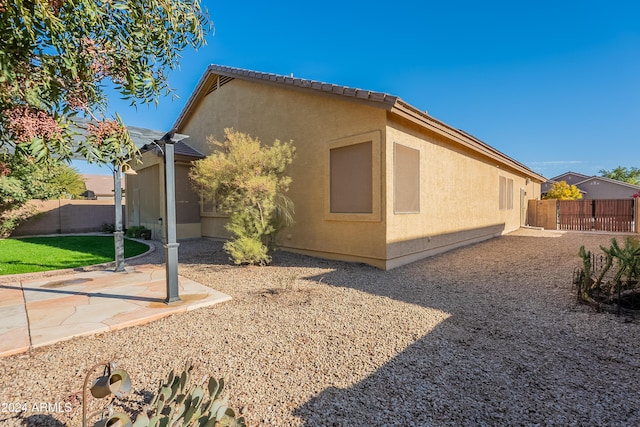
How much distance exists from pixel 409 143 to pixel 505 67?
1093 cm

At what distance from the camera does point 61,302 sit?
514 centimetres

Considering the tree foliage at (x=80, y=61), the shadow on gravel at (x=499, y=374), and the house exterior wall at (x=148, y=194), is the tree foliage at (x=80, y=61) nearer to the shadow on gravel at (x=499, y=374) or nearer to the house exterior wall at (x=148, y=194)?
the shadow on gravel at (x=499, y=374)

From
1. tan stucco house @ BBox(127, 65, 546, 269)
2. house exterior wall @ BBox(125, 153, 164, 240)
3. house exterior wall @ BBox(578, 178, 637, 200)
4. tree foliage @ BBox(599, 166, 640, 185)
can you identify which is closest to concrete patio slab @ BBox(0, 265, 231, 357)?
tan stucco house @ BBox(127, 65, 546, 269)

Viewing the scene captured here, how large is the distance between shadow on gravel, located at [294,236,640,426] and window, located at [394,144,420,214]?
2937mm

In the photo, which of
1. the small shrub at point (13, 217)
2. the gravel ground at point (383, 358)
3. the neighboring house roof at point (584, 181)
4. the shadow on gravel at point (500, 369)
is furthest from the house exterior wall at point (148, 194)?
the neighboring house roof at point (584, 181)

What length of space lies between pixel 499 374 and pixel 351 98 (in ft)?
A: 21.4

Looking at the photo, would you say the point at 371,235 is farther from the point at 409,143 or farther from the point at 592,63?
the point at 592,63

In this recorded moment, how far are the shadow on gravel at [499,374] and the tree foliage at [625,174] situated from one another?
63502 millimetres

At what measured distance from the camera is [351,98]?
24.5 ft

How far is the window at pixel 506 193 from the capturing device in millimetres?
14844

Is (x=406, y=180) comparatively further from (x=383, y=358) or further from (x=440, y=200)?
(x=383, y=358)

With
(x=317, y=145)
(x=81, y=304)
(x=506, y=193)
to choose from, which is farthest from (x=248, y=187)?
(x=506, y=193)

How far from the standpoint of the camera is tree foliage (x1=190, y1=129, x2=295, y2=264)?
25.2 feet

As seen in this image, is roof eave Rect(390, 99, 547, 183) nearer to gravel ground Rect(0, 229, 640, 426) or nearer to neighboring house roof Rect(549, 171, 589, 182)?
gravel ground Rect(0, 229, 640, 426)
